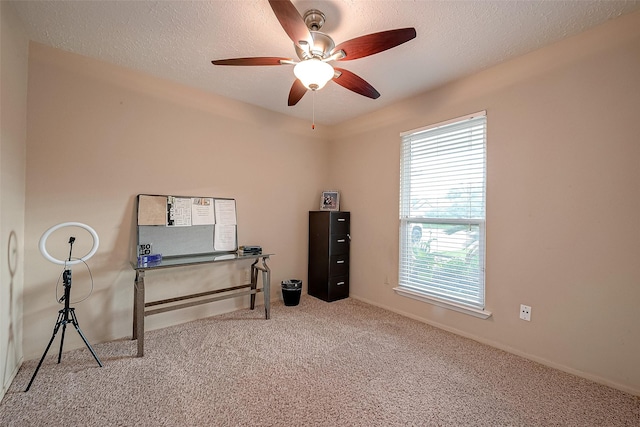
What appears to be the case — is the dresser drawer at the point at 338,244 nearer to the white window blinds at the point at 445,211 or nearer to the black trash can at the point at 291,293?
the black trash can at the point at 291,293

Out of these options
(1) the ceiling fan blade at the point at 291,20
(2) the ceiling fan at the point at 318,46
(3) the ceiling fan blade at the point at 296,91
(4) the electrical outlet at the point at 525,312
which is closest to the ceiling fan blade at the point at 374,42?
(2) the ceiling fan at the point at 318,46

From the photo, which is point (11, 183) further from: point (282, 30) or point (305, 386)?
point (305, 386)

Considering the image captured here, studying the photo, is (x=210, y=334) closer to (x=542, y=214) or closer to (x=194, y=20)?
(x=194, y=20)

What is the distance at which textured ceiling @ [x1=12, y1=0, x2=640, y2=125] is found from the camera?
176cm

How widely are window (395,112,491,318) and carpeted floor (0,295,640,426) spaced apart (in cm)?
48

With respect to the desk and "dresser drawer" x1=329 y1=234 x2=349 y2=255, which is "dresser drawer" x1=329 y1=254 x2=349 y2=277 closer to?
"dresser drawer" x1=329 y1=234 x2=349 y2=255

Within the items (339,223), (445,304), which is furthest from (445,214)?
(339,223)

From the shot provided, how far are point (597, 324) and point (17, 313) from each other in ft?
13.5

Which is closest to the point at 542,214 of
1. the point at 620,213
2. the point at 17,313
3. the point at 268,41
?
the point at 620,213

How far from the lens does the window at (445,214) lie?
2.58 m

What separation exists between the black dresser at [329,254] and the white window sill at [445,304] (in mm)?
766

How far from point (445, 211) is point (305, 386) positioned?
6.64 feet

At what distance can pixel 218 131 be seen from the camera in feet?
10.3

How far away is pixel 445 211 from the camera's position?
2.81 metres
